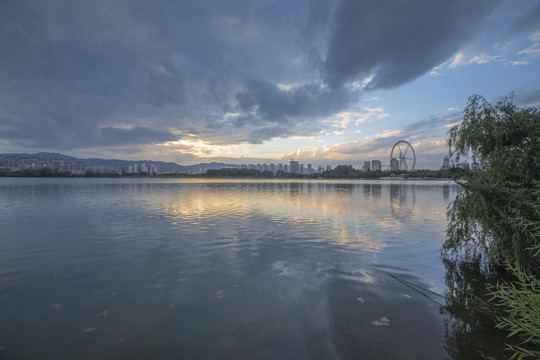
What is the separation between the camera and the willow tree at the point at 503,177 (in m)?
9.34

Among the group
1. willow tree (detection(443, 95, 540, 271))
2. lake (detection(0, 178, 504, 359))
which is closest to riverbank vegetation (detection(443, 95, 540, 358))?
willow tree (detection(443, 95, 540, 271))

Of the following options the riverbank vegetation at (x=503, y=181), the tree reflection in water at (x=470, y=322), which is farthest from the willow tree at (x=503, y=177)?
the tree reflection in water at (x=470, y=322)

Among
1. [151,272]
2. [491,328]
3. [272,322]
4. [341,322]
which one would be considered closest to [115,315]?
[151,272]

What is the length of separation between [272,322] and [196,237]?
10.2m

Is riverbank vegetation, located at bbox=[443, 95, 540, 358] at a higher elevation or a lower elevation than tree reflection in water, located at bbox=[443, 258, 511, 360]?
higher

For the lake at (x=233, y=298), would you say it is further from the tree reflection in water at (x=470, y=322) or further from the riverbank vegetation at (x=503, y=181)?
the riverbank vegetation at (x=503, y=181)

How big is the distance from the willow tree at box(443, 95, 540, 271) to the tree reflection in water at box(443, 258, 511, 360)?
1.65 metres

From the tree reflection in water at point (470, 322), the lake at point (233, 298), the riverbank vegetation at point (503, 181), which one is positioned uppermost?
the riverbank vegetation at point (503, 181)

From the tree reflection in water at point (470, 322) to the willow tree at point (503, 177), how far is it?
1.65m

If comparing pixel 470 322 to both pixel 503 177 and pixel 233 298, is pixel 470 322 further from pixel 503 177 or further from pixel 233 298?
pixel 233 298

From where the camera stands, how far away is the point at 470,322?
7.30 metres

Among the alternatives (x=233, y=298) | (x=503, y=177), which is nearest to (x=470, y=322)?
(x=503, y=177)

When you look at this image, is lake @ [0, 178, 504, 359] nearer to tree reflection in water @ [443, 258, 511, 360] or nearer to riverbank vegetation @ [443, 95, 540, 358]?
tree reflection in water @ [443, 258, 511, 360]

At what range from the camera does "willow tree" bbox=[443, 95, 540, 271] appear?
30.6ft
